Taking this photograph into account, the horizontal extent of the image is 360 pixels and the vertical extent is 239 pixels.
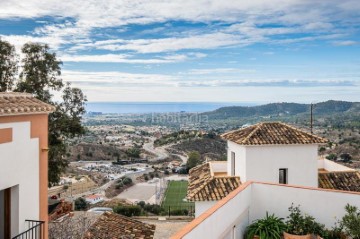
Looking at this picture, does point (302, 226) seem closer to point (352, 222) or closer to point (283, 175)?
point (352, 222)

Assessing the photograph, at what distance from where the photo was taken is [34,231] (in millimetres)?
7922

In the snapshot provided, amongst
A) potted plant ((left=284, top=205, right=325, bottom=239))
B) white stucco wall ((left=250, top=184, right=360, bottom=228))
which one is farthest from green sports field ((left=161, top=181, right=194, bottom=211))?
potted plant ((left=284, top=205, right=325, bottom=239))

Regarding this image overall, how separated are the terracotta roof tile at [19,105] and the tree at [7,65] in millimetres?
8242

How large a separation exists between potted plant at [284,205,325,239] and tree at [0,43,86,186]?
10.9m

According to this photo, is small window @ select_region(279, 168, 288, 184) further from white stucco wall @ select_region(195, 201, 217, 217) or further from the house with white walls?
the house with white walls

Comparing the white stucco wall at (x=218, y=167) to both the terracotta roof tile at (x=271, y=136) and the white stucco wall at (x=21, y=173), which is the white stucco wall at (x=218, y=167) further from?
the white stucco wall at (x=21, y=173)

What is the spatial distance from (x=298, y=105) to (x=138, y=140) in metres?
43.2

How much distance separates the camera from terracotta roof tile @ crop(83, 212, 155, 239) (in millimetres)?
15633

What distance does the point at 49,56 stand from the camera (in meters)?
17.0

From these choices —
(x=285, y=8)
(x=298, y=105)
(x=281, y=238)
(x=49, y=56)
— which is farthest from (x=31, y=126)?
(x=298, y=105)

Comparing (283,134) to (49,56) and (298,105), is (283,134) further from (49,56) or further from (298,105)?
(298,105)

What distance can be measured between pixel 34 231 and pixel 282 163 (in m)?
10.4

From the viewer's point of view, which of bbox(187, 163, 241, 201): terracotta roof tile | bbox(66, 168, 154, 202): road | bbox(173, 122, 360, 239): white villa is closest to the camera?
bbox(187, 163, 241, 201): terracotta roof tile

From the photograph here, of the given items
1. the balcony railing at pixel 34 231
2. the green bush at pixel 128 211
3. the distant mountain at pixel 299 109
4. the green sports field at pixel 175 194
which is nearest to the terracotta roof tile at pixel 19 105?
the balcony railing at pixel 34 231
